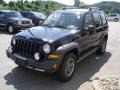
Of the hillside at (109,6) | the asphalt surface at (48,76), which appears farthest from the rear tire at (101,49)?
the hillside at (109,6)

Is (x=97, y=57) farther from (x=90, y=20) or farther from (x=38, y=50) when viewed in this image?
(x=38, y=50)

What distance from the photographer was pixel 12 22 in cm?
1592

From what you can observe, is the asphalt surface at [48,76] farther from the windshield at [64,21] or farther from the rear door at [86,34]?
the windshield at [64,21]

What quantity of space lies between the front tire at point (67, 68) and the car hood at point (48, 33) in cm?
58

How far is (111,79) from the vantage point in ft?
20.7

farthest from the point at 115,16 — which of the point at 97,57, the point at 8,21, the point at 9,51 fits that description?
the point at 9,51

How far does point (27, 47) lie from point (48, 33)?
760 mm

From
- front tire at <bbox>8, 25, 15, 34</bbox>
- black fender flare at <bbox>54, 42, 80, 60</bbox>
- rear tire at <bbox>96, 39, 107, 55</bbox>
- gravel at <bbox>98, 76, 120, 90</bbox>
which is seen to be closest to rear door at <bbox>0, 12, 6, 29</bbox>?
front tire at <bbox>8, 25, 15, 34</bbox>

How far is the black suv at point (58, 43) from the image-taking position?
5.65 m

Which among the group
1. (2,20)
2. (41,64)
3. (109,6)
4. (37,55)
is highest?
(37,55)

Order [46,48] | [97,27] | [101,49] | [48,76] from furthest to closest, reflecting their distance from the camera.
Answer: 1. [101,49]
2. [97,27]
3. [48,76]
4. [46,48]

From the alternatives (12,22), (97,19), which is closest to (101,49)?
(97,19)

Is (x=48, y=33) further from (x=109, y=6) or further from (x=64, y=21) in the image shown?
(x=109, y=6)

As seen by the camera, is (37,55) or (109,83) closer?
(37,55)
